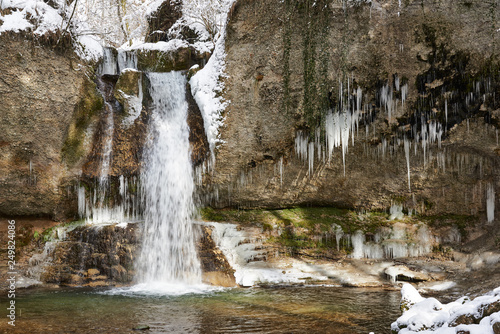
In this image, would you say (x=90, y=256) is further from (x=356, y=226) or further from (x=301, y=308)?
(x=356, y=226)

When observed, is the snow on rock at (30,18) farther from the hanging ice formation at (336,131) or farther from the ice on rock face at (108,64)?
the hanging ice formation at (336,131)

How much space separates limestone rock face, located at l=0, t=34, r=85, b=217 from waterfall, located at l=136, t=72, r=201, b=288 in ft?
7.94

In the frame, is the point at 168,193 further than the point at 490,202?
Yes

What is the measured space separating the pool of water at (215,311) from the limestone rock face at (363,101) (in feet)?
11.3

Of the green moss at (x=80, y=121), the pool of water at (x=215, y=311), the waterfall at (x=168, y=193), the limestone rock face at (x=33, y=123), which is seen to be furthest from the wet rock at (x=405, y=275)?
the limestone rock face at (x=33, y=123)

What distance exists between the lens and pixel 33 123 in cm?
987

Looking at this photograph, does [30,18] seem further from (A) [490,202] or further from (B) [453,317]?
(A) [490,202]

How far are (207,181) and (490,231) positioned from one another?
7840 millimetres

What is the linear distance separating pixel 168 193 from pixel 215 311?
5.12 m

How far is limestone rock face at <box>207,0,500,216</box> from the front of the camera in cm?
844

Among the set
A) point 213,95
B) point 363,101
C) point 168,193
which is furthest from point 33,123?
point 363,101

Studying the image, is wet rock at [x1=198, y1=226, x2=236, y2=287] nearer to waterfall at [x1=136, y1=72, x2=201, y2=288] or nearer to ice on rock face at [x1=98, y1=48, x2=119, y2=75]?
waterfall at [x1=136, y1=72, x2=201, y2=288]

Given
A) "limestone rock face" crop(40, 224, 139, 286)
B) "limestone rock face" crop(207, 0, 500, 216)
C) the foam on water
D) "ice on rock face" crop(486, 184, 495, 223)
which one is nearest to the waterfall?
the foam on water

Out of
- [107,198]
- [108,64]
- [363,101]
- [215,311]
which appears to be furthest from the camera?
[108,64]
